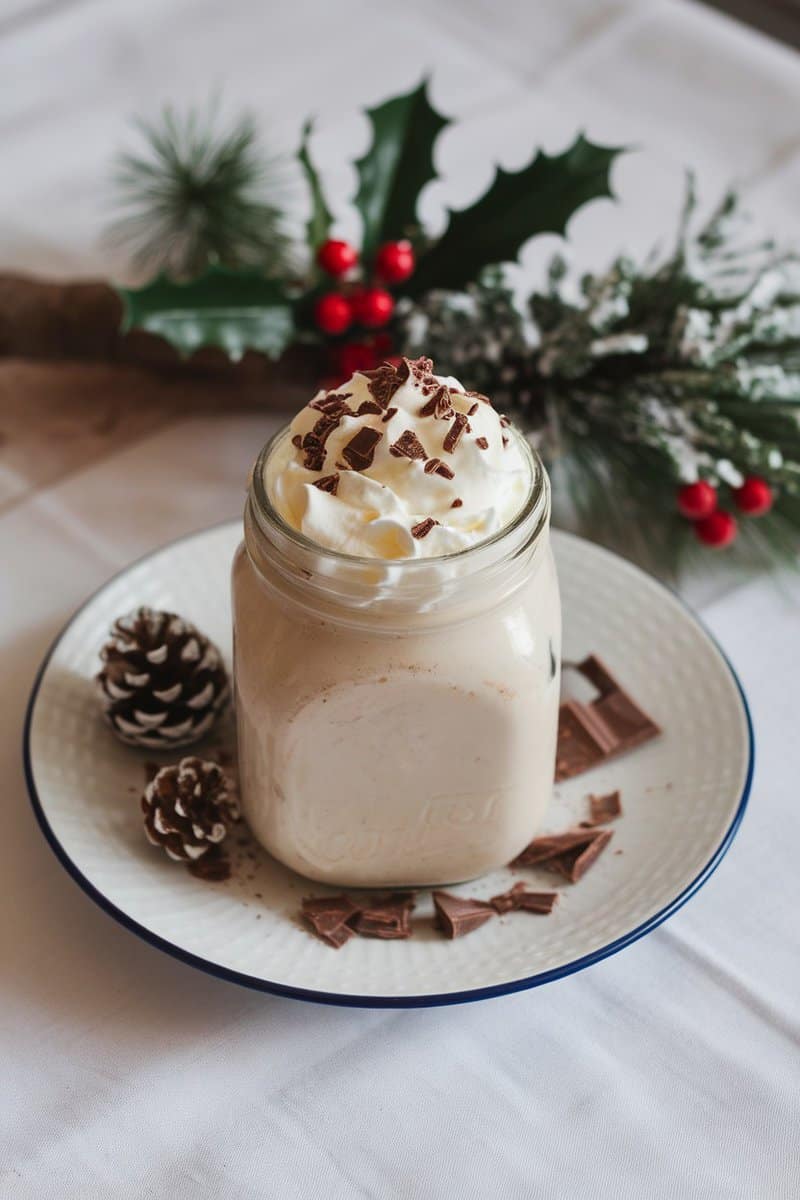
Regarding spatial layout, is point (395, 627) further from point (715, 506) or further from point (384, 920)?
point (715, 506)

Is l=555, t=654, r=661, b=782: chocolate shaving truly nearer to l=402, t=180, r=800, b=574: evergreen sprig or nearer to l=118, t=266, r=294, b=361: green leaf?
l=402, t=180, r=800, b=574: evergreen sprig

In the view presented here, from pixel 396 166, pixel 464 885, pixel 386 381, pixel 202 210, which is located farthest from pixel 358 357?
pixel 464 885

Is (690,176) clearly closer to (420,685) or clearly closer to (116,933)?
(420,685)

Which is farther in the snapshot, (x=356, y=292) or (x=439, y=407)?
(x=356, y=292)

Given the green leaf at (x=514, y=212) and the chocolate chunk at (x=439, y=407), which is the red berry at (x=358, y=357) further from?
the chocolate chunk at (x=439, y=407)

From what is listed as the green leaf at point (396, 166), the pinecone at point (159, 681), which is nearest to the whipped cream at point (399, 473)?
the pinecone at point (159, 681)
